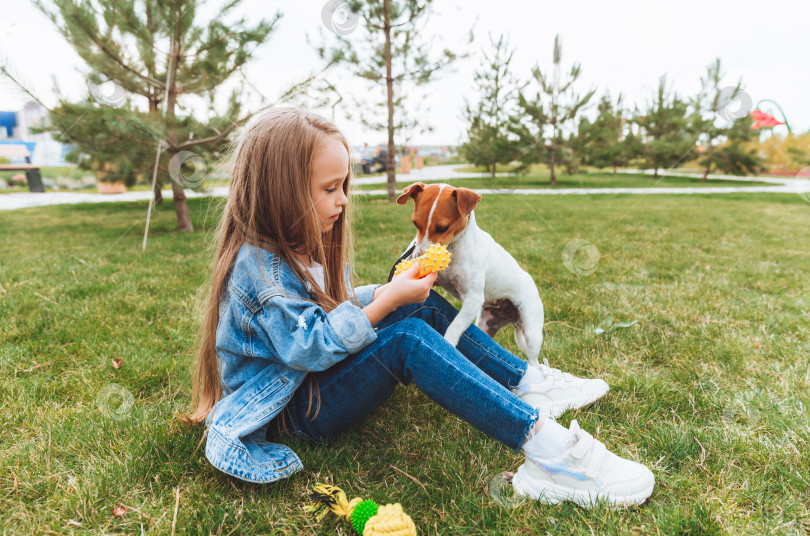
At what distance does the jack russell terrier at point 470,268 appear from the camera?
173 centimetres

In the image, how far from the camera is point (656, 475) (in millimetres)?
1680

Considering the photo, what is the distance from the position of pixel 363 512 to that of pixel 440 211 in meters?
1.01

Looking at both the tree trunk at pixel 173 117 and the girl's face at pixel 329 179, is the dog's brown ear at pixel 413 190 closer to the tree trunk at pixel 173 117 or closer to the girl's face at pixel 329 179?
the girl's face at pixel 329 179

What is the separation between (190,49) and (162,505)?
6.85 metres

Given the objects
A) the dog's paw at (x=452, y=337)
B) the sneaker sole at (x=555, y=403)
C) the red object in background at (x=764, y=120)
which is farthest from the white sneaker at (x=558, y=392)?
the red object in background at (x=764, y=120)

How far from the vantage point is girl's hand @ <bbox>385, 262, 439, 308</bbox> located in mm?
1599

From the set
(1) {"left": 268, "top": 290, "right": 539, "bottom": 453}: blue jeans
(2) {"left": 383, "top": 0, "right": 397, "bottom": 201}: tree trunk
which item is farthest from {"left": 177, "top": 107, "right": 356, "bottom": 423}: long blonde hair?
(2) {"left": 383, "top": 0, "right": 397, "bottom": 201}: tree trunk

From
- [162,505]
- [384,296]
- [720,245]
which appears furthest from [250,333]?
[720,245]

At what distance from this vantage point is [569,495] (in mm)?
1548

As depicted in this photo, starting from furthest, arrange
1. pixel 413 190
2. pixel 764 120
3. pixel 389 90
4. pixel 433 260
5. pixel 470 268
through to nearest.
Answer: pixel 389 90, pixel 764 120, pixel 470 268, pixel 413 190, pixel 433 260

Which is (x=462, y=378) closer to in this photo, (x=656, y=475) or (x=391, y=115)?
(x=656, y=475)

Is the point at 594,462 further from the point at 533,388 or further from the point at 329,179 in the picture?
the point at 329,179

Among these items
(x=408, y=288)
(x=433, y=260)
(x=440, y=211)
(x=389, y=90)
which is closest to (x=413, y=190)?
(x=440, y=211)

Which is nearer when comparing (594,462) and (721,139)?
(594,462)
